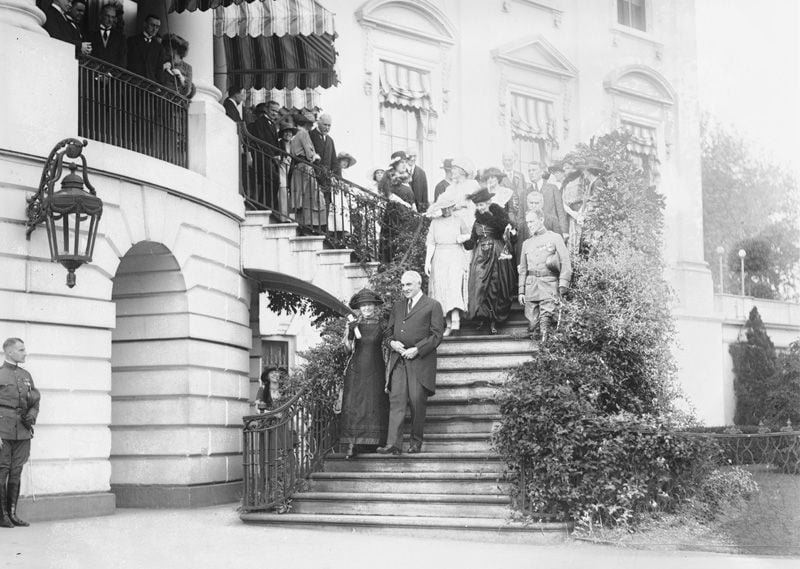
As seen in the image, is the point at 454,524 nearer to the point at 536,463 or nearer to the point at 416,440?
the point at 536,463

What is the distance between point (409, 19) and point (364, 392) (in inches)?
466

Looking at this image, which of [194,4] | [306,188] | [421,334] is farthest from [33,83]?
[306,188]

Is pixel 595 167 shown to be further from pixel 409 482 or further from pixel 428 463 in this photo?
pixel 409 482

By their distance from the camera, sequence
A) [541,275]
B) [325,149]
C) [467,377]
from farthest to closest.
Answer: [325,149] < [541,275] < [467,377]

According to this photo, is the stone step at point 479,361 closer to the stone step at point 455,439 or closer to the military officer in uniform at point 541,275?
the military officer in uniform at point 541,275

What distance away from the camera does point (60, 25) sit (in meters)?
15.1

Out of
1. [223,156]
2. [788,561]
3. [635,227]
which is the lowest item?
[788,561]

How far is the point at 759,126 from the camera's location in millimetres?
11656

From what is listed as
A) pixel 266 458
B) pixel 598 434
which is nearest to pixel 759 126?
pixel 598 434

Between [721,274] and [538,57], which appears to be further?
[538,57]

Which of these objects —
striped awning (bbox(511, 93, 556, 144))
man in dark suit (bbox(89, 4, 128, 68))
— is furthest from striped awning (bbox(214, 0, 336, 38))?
striped awning (bbox(511, 93, 556, 144))

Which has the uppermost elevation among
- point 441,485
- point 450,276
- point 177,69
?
point 177,69

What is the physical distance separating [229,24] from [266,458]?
777 centimetres

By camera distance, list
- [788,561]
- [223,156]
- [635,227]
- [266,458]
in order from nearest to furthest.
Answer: [788,561] < [266,458] < [635,227] < [223,156]
